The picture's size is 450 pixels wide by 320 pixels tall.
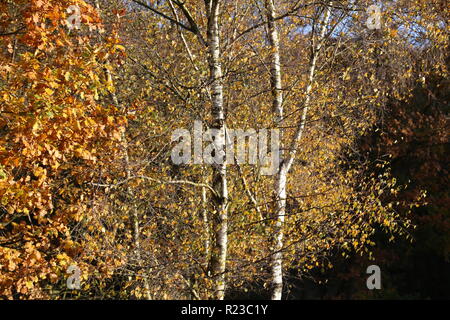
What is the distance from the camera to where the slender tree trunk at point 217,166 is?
7762 millimetres

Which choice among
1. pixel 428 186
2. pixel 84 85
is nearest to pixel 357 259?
pixel 428 186

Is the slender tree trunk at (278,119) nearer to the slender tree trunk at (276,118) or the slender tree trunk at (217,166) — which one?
the slender tree trunk at (276,118)

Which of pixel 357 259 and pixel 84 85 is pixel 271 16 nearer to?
pixel 84 85

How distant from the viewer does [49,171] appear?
10.6 m

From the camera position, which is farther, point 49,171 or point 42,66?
point 49,171

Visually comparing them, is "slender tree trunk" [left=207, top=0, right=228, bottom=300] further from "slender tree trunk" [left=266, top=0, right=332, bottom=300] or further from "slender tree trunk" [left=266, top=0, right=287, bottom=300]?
"slender tree trunk" [left=266, top=0, right=287, bottom=300]

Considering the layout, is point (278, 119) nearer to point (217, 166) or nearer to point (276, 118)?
point (276, 118)

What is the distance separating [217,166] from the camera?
789 centimetres

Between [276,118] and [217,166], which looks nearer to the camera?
[217,166]

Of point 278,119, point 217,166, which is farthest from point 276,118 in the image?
point 217,166

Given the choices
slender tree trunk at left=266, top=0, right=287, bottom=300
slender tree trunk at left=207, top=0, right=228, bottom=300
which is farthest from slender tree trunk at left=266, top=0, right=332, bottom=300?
slender tree trunk at left=207, top=0, right=228, bottom=300

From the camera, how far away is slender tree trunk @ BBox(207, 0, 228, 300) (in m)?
7.76

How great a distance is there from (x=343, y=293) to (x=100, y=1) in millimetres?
11950

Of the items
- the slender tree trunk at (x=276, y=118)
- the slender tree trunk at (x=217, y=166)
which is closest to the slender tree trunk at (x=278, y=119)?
the slender tree trunk at (x=276, y=118)
